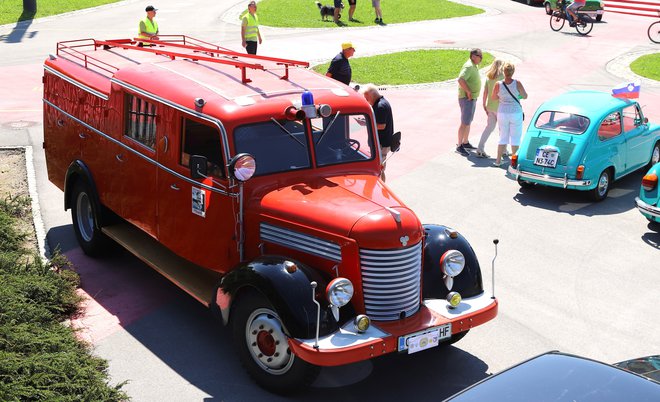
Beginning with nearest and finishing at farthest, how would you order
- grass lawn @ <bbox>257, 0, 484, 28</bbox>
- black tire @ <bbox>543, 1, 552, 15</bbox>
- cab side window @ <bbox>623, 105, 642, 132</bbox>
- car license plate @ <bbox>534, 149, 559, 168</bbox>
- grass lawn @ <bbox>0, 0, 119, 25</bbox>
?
car license plate @ <bbox>534, 149, 559, 168</bbox>, cab side window @ <bbox>623, 105, 642, 132</bbox>, grass lawn @ <bbox>0, 0, 119, 25</bbox>, grass lawn @ <bbox>257, 0, 484, 28</bbox>, black tire @ <bbox>543, 1, 552, 15</bbox>

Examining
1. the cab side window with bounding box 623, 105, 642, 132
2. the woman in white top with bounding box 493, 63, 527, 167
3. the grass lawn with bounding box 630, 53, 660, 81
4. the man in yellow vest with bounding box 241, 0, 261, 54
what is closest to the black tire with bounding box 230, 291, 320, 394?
the woman in white top with bounding box 493, 63, 527, 167

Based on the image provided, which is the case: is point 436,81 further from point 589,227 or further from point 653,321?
point 653,321

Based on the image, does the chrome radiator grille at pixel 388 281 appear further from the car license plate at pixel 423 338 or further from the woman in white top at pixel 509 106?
the woman in white top at pixel 509 106

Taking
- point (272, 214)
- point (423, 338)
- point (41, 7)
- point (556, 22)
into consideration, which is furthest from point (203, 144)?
point (41, 7)

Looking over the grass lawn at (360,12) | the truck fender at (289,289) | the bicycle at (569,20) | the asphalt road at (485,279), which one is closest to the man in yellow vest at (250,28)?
the asphalt road at (485,279)

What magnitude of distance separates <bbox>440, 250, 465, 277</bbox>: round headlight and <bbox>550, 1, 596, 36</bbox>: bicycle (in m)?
24.7

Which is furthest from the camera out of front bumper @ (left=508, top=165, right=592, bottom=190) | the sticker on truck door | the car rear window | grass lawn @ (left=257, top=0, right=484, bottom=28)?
grass lawn @ (left=257, top=0, right=484, bottom=28)

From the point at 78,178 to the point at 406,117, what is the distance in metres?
9.52

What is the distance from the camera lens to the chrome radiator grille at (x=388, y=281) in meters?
7.75

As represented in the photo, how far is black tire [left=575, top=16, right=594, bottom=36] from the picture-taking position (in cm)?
3098

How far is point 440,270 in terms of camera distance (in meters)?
8.48

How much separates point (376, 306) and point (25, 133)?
11.8m

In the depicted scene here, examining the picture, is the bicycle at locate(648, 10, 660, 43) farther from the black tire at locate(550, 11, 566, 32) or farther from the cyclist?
the black tire at locate(550, 11, 566, 32)

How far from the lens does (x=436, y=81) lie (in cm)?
2305
